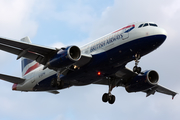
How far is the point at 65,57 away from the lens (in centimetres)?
3738

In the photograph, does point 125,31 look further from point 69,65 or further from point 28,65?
point 28,65

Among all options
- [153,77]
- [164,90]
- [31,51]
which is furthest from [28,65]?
[164,90]

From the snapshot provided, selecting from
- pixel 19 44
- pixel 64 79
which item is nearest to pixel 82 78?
pixel 64 79

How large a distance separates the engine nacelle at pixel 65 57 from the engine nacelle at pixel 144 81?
36.6 ft

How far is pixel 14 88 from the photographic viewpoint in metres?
47.2

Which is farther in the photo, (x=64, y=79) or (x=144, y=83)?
(x=144, y=83)

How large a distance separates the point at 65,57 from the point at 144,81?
12671 mm

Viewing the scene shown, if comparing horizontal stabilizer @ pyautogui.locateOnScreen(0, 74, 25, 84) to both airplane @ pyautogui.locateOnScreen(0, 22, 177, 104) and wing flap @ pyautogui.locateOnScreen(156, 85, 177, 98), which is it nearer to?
airplane @ pyautogui.locateOnScreen(0, 22, 177, 104)

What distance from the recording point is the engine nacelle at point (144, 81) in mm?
45625

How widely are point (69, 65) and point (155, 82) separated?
42.2 feet

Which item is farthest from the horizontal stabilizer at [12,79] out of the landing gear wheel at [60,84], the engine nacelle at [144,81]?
the engine nacelle at [144,81]

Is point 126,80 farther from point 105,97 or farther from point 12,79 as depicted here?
point 12,79

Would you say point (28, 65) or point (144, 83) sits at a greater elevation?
point (28, 65)

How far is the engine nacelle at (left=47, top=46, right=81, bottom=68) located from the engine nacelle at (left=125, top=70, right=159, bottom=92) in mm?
11159
